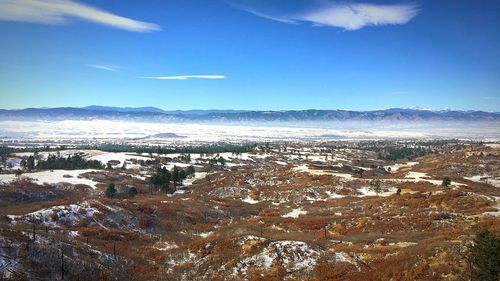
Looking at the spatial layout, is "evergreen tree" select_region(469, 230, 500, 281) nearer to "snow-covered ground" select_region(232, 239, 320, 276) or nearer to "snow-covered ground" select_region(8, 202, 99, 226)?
"snow-covered ground" select_region(232, 239, 320, 276)

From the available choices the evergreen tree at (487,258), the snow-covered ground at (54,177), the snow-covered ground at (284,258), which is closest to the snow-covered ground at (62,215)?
the snow-covered ground at (284,258)

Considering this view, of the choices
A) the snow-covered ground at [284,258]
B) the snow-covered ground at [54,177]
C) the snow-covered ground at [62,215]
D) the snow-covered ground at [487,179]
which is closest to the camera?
the snow-covered ground at [284,258]

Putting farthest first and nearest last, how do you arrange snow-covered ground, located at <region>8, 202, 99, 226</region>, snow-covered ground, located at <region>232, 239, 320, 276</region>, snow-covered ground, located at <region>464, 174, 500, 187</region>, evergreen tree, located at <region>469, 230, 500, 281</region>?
snow-covered ground, located at <region>464, 174, 500, 187</region> < snow-covered ground, located at <region>8, 202, 99, 226</region> < snow-covered ground, located at <region>232, 239, 320, 276</region> < evergreen tree, located at <region>469, 230, 500, 281</region>

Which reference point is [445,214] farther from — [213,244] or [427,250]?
[213,244]

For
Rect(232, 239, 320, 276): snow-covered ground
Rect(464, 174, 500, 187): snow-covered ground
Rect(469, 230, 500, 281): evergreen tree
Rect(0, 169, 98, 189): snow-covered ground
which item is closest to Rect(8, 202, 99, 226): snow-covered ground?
Rect(232, 239, 320, 276): snow-covered ground

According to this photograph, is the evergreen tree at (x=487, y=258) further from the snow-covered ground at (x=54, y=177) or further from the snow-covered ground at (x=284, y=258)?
the snow-covered ground at (x=54, y=177)

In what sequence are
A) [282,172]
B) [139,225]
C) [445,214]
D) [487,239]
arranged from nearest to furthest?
[487,239] < [445,214] < [139,225] < [282,172]

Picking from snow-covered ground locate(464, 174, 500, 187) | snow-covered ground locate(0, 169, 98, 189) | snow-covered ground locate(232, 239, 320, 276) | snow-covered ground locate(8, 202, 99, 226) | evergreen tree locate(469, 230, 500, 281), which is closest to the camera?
evergreen tree locate(469, 230, 500, 281)

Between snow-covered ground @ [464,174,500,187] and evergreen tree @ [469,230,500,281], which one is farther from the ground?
evergreen tree @ [469,230,500,281]

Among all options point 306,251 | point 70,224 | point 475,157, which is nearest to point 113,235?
point 70,224

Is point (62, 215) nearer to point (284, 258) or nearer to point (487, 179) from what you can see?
point (284, 258)

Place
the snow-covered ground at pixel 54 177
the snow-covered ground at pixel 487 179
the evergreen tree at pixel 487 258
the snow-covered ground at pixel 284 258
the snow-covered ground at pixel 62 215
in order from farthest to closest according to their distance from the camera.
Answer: the snow-covered ground at pixel 487 179
the snow-covered ground at pixel 54 177
the snow-covered ground at pixel 62 215
the snow-covered ground at pixel 284 258
the evergreen tree at pixel 487 258
